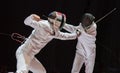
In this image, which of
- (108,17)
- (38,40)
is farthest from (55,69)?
(38,40)

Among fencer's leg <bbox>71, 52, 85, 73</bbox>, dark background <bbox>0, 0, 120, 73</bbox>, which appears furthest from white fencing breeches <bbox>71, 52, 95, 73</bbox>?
dark background <bbox>0, 0, 120, 73</bbox>

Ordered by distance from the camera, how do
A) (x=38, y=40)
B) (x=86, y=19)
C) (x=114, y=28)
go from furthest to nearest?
(x=114, y=28), (x=86, y=19), (x=38, y=40)

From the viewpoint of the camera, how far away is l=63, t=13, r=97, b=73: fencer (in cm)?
302

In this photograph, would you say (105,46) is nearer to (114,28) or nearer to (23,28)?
(114,28)

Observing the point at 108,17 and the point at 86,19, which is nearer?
the point at 86,19

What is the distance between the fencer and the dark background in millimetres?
678

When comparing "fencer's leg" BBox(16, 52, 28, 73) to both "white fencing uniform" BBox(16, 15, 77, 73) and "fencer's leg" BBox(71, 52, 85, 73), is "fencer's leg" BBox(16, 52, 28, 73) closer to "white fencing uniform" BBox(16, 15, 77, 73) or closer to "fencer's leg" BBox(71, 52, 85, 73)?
"white fencing uniform" BBox(16, 15, 77, 73)

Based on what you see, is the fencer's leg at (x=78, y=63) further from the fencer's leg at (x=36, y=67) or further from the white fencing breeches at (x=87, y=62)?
the fencer's leg at (x=36, y=67)

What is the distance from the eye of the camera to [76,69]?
10.2 feet

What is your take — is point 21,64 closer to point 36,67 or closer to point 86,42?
point 36,67

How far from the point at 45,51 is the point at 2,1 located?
0.67 m

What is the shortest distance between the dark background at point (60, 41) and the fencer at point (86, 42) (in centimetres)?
68

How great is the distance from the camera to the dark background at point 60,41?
11.8ft

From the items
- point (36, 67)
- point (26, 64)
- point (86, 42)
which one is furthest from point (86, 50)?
point (26, 64)
